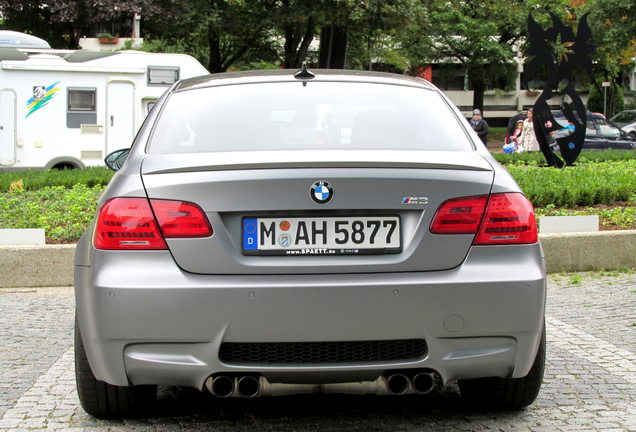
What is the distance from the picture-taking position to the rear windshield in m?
4.17

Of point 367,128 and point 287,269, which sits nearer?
point 287,269

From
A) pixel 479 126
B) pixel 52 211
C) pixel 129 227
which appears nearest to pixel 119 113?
pixel 479 126

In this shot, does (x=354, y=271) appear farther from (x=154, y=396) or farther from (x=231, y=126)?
(x=154, y=396)

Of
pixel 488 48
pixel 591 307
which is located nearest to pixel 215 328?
pixel 591 307

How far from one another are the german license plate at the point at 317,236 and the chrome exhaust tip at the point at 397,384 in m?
0.48

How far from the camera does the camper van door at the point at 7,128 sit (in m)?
20.3

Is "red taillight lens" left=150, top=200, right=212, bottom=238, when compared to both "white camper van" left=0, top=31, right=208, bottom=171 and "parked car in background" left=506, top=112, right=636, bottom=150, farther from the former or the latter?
"parked car in background" left=506, top=112, right=636, bottom=150

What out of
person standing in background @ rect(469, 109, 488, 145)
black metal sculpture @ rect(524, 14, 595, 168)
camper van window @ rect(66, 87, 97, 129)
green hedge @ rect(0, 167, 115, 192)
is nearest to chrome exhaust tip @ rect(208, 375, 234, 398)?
green hedge @ rect(0, 167, 115, 192)

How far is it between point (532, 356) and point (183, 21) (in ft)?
94.1

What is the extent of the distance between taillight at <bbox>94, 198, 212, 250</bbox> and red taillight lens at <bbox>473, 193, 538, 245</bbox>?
3.37ft

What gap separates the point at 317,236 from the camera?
3717mm

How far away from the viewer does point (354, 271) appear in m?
3.69

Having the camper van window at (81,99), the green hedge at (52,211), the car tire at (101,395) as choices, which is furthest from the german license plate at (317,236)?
the camper van window at (81,99)

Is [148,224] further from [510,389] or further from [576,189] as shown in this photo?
→ [576,189]
